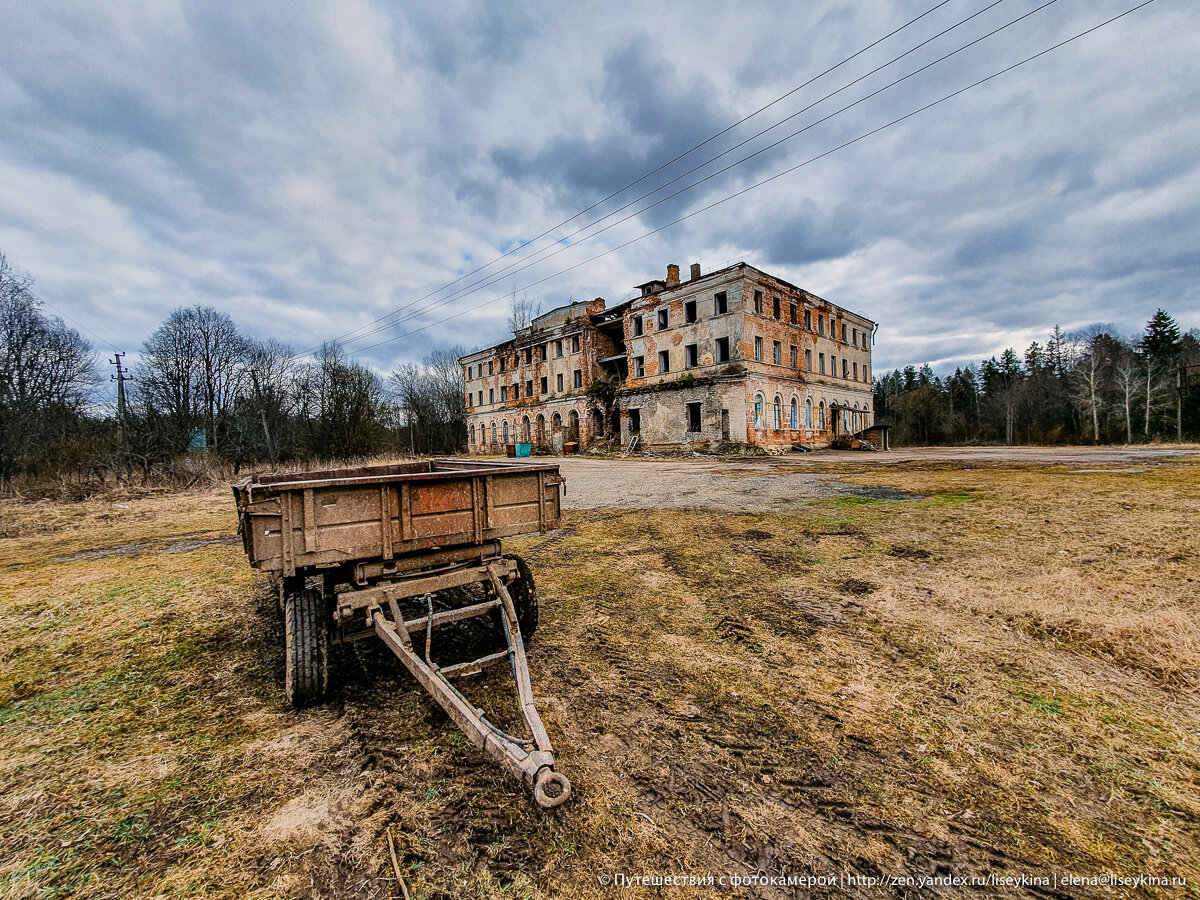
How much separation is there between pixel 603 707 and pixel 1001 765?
2.14 metres

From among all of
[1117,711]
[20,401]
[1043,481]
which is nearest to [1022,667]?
[1117,711]

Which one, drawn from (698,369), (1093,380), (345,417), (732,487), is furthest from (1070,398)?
(345,417)

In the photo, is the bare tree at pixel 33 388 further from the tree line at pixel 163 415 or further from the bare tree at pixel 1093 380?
the bare tree at pixel 1093 380

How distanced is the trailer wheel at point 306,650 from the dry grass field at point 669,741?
15cm

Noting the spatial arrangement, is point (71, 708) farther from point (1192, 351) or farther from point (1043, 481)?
point (1192, 351)

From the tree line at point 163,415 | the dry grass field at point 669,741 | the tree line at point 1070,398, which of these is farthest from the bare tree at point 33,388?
the tree line at point 1070,398

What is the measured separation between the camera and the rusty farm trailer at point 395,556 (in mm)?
2816

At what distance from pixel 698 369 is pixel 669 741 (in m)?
28.5

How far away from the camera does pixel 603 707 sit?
305 centimetres

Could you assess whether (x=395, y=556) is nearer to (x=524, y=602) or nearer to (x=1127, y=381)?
(x=524, y=602)

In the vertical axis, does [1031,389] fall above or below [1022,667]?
above

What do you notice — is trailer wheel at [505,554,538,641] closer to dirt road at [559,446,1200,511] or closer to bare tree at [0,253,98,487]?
dirt road at [559,446,1200,511]

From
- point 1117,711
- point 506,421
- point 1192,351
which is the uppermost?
point 1192,351

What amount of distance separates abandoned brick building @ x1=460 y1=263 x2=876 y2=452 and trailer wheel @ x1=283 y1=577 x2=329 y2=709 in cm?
2648
